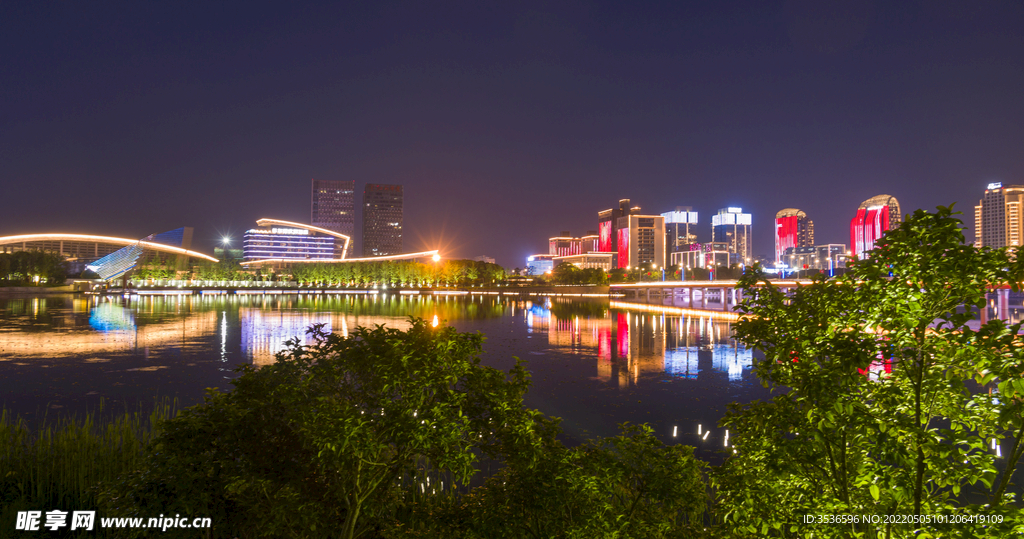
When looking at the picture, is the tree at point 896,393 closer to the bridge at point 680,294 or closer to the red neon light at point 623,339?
the red neon light at point 623,339

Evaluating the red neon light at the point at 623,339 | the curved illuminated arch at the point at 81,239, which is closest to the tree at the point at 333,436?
the red neon light at the point at 623,339

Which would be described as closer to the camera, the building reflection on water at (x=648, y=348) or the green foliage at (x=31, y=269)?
the building reflection on water at (x=648, y=348)

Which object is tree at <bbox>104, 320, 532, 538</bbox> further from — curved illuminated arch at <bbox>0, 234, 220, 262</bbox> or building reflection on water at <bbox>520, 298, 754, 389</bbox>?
curved illuminated arch at <bbox>0, 234, 220, 262</bbox>

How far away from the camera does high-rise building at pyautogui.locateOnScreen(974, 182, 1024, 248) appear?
132 metres

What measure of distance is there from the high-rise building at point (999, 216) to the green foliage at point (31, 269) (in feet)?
689

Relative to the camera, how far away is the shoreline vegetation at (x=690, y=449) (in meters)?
3.20

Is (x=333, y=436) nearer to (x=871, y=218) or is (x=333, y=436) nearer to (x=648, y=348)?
(x=648, y=348)

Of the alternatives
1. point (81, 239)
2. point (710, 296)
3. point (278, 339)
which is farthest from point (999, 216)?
point (81, 239)

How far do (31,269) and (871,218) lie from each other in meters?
216

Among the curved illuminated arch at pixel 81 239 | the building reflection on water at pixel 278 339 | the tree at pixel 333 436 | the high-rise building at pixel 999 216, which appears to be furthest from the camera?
the high-rise building at pixel 999 216

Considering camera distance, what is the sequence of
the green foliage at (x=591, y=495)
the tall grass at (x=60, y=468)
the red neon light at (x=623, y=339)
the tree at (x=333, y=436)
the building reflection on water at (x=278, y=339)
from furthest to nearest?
the red neon light at (x=623, y=339)
the building reflection on water at (x=278, y=339)
the tall grass at (x=60, y=468)
the green foliage at (x=591, y=495)
the tree at (x=333, y=436)

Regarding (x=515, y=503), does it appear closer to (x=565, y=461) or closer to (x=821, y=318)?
(x=565, y=461)

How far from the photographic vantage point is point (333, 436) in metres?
4.04

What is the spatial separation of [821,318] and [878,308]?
0.50 meters
